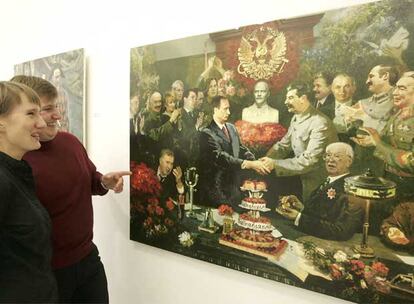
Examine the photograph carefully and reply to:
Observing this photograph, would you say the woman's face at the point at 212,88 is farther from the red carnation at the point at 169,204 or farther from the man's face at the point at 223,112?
the red carnation at the point at 169,204

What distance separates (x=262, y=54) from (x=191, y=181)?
57cm

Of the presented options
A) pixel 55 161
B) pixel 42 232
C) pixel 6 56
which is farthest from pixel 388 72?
pixel 6 56

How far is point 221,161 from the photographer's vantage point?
4.53ft

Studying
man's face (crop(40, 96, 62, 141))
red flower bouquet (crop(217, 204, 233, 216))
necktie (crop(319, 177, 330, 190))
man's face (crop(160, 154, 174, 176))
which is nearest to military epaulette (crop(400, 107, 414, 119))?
necktie (crop(319, 177, 330, 190))

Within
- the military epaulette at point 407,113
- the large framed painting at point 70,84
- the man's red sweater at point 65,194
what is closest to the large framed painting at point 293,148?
the military epaulette at point 407,113

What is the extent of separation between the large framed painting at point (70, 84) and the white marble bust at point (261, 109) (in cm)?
105

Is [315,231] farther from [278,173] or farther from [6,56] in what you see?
[6,56]

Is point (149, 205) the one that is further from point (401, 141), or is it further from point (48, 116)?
point (401, 141)

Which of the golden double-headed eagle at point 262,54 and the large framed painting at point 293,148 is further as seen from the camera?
the golden double-headed eagle at point 262,54

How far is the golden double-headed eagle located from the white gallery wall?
68 mm

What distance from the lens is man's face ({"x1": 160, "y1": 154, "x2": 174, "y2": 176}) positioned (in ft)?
5.09

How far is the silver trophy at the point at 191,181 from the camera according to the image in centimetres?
147

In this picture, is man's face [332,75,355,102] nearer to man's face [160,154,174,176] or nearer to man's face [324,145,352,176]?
man's face [324,145,352,176]

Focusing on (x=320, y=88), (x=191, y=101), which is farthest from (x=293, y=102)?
(x=191, y=101)
